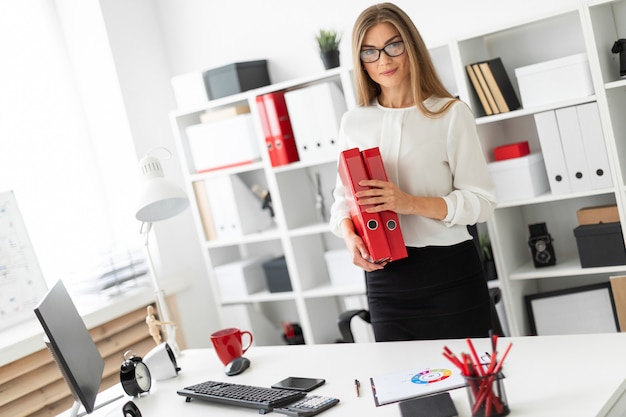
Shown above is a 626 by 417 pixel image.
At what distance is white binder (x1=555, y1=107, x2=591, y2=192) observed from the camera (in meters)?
3.12

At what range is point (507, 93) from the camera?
3307mm

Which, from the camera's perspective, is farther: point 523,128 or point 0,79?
point 0,79

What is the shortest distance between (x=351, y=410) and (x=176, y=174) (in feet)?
9.61

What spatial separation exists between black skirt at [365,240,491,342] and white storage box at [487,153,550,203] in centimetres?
93

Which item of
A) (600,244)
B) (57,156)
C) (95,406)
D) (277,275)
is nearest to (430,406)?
(95,406)

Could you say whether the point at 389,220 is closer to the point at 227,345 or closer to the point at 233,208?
the point at 227,345

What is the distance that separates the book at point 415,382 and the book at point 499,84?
5.56 feet

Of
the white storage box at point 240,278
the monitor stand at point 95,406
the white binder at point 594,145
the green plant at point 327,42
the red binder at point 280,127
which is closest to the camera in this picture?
the monitor stand at point 95,406

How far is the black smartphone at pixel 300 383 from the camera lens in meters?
1.96

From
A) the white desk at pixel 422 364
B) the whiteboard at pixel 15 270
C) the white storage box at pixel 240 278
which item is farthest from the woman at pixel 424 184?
the whiteboard at pixel 15 270

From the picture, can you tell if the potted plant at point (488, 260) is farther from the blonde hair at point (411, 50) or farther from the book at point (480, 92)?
the blonde hair at point (411, 50)

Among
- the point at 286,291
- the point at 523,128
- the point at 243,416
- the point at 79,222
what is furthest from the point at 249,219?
the point at 243,416

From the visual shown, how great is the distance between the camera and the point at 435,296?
2412 millimetres

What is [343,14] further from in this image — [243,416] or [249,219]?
[243,416]
